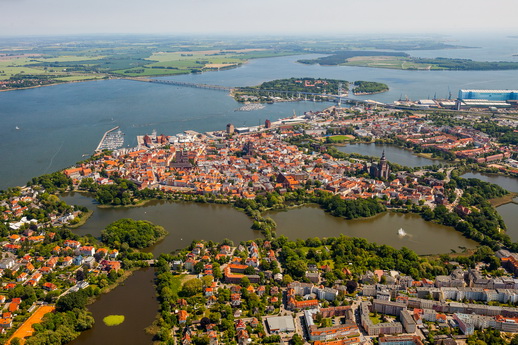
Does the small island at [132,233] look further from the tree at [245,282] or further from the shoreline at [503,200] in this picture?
the shoreline at [503,200]

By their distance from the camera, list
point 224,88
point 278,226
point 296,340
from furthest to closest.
→ 1. point 224,88
2. point 278,226
3. point 296,340

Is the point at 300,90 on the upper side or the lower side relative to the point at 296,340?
upper

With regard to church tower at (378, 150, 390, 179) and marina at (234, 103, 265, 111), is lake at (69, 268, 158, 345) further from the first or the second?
marina at (234, 103, 265, 111)

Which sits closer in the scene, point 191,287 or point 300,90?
point 191,287

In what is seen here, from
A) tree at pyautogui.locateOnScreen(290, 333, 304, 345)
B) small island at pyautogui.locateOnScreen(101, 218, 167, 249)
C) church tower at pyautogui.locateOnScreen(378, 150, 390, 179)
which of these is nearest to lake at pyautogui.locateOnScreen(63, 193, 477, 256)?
small island at pyautogui.locateOnScreen(101, 218, 167, 249)

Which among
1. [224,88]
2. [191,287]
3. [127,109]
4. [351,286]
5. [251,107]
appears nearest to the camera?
[191,287]

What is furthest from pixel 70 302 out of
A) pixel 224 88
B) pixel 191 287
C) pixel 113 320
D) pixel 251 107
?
pixel 224 88

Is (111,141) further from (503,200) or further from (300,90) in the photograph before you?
(300,90)
